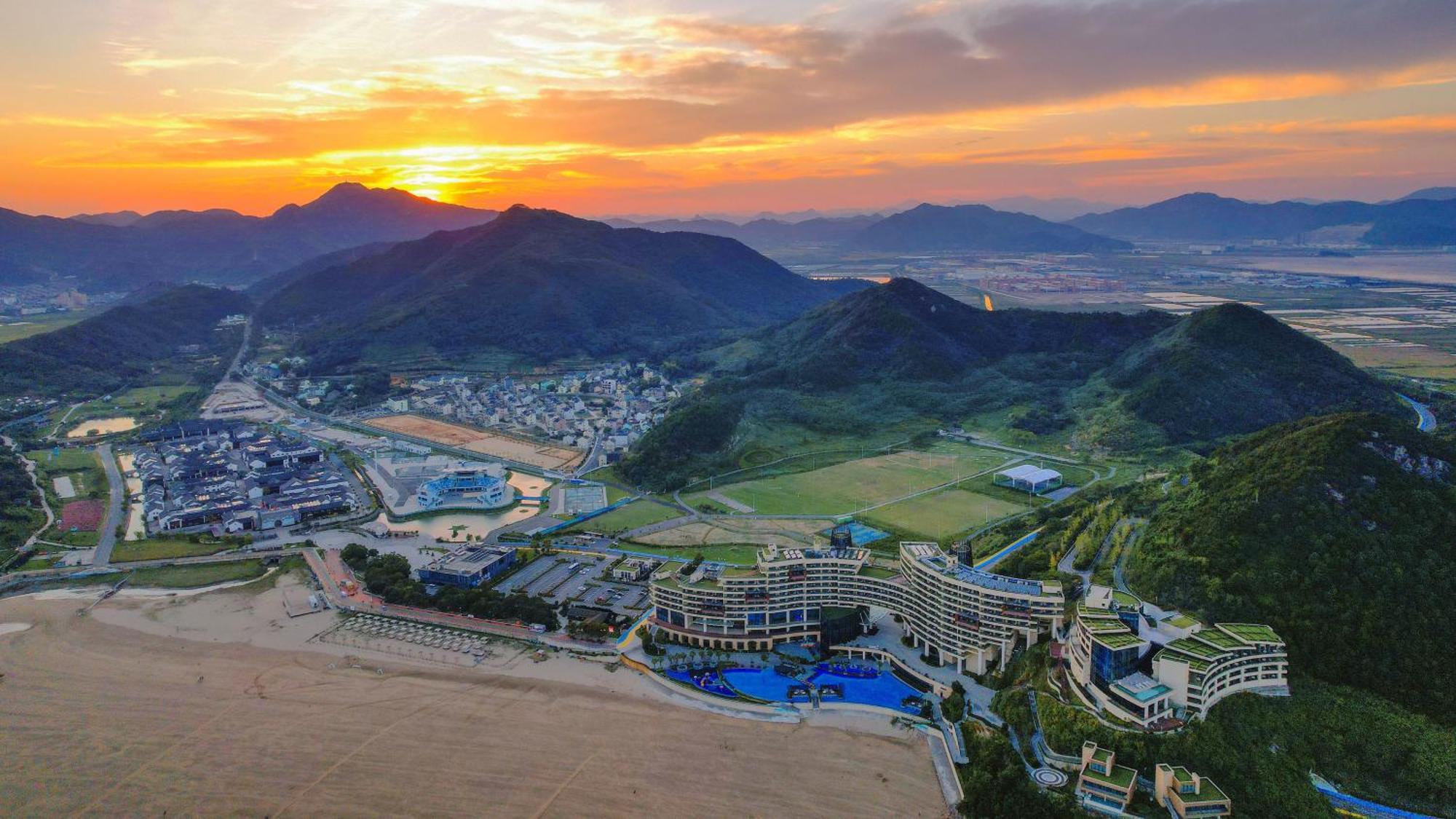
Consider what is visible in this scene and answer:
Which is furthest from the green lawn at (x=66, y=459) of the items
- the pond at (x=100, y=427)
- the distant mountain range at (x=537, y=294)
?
the distant mountain range at (x=537, y=294)

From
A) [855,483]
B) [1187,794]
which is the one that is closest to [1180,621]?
[1187,794]

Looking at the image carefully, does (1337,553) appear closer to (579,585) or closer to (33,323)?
(579,585)

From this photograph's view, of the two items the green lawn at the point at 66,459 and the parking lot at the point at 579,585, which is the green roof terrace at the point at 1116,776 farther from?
the green lawn at the point at 66,459

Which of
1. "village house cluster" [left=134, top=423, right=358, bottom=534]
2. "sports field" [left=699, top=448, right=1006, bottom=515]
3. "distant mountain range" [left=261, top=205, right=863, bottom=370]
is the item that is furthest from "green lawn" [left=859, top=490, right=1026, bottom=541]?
"distant mountain range" [left=261, top=205, right=863, bottom=370]

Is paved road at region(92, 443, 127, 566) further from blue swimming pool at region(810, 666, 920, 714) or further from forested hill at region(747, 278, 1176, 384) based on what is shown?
forested hill at region(747, 278, 1176, 384)

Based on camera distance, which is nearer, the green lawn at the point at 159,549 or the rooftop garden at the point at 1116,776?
the rooftop garden at the point at 1116,776
